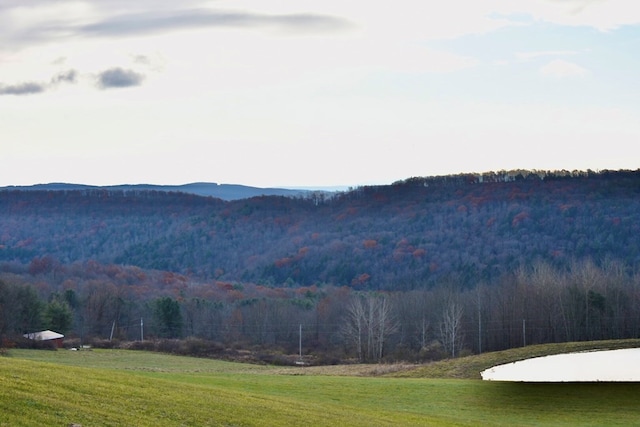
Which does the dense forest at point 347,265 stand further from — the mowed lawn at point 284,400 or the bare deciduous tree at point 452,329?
the mowed lawn at point 284,400

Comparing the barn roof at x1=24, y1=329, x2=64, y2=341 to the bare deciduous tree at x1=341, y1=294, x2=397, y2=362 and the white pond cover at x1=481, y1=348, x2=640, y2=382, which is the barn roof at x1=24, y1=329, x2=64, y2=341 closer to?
the bare deciduous tree at x1=341, y1=294, x2=397, y2=362

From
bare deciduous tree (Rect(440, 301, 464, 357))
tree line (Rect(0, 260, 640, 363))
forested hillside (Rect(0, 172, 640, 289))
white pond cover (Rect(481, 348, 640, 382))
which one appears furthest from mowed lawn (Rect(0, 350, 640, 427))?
forested hillside (Rect(0, 172, 640, 289))

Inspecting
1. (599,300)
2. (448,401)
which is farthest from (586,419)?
(599,300)

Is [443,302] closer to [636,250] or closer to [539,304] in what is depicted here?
[539,304]

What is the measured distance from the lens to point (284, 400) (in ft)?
93.3

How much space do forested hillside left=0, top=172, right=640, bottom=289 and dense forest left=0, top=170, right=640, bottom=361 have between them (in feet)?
1.09

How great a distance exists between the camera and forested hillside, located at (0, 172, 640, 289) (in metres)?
123

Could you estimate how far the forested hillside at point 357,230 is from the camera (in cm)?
12300

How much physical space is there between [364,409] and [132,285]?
10562cm

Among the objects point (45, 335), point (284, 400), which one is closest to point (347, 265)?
point (45, 335)

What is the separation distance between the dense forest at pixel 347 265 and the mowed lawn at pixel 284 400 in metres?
36.0

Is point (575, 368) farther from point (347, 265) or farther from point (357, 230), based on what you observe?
point (357, 230)

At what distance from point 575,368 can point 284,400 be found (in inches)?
850

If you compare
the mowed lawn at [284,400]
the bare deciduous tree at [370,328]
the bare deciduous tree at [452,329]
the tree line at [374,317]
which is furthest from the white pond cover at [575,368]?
the bare deciduous tree at [370,328]
